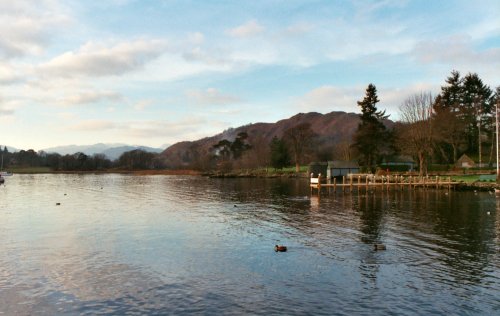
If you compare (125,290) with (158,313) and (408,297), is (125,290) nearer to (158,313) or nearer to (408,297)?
(158,313)

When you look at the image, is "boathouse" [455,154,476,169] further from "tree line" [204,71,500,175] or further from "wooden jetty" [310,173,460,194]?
"wooden jetty" [310,173,460,194]

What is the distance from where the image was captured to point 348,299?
49.8 ft

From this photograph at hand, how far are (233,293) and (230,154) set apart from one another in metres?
168

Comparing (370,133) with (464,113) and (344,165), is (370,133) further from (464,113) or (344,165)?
(464,113)

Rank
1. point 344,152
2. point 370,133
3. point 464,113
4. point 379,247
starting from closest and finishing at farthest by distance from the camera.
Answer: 1. point 379,247
2. point 370,133
3. point 464,113
4. point 344,152

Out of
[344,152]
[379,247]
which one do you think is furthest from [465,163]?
[379,247]

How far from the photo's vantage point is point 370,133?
8550 centimetres

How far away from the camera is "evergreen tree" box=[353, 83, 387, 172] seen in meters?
86.0

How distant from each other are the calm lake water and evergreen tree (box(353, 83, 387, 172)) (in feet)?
161

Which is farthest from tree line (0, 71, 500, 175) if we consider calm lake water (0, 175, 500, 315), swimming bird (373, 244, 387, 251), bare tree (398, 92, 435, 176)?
swimming bird (373, 244, 387, 251)

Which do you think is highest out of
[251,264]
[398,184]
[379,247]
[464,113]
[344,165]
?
[464,113]

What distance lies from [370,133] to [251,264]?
70816 millimetres

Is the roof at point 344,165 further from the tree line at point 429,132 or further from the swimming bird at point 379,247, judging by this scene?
the swimming bird at point 379,247

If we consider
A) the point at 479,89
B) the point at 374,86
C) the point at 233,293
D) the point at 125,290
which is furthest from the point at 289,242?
the point at 479,89
